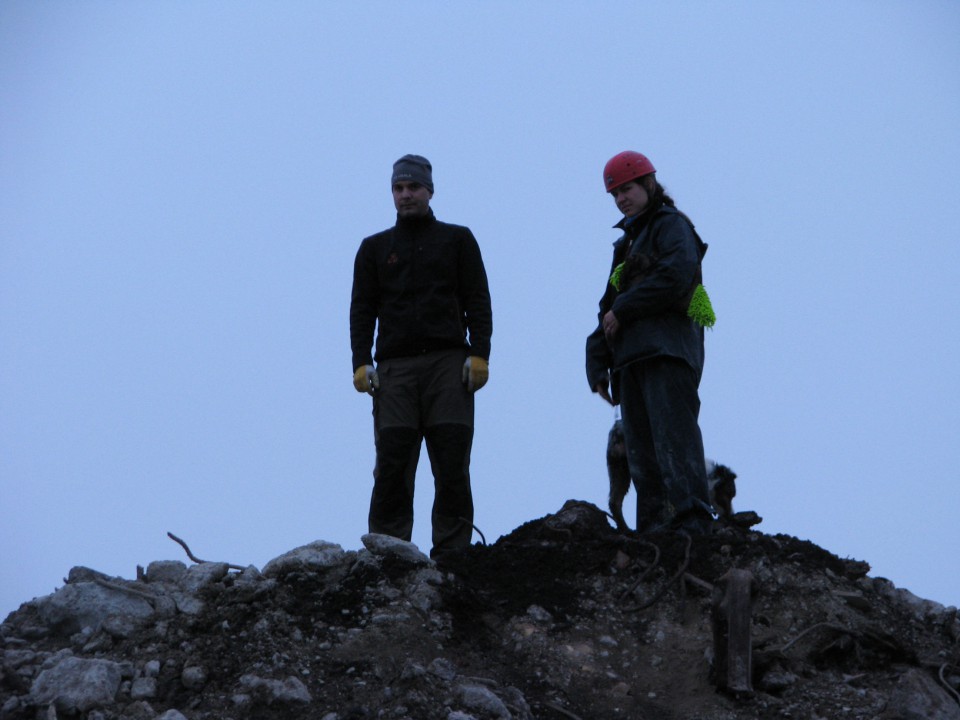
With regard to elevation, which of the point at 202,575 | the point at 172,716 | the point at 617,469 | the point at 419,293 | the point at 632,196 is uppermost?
the point at 632,196

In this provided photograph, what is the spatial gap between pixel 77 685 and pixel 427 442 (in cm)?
282

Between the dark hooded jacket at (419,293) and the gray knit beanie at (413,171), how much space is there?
23 centimetres

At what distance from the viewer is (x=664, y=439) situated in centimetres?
744

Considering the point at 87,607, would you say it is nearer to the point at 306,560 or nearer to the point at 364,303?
the point at 306,560

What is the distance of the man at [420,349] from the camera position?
25.3 ft

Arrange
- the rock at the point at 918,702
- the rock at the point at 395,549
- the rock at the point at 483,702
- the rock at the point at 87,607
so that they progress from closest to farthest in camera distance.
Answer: the rock at the point at 483,702 → the rock at the point at 918,702 → the rock at the point at 87,607 → the rock at the point at 395,549

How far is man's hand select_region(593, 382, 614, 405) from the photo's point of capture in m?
7.98

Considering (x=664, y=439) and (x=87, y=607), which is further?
(x=664, y=439)

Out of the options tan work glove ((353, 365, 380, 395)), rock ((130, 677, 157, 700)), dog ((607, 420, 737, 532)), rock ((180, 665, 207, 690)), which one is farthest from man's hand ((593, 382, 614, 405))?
rock ((130, 677, 157, 700))

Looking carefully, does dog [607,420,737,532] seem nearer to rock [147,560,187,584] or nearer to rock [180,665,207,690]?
rock [147,560,187,584]

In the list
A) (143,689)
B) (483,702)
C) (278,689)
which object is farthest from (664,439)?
(143,689)

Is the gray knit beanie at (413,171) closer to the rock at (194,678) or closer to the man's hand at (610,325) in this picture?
the man's hand at (610,325)

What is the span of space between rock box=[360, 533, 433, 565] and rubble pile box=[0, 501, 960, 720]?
1cm

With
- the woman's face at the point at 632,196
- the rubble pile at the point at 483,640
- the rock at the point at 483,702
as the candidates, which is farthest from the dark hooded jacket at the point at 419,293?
the rock at the point at 483,702
